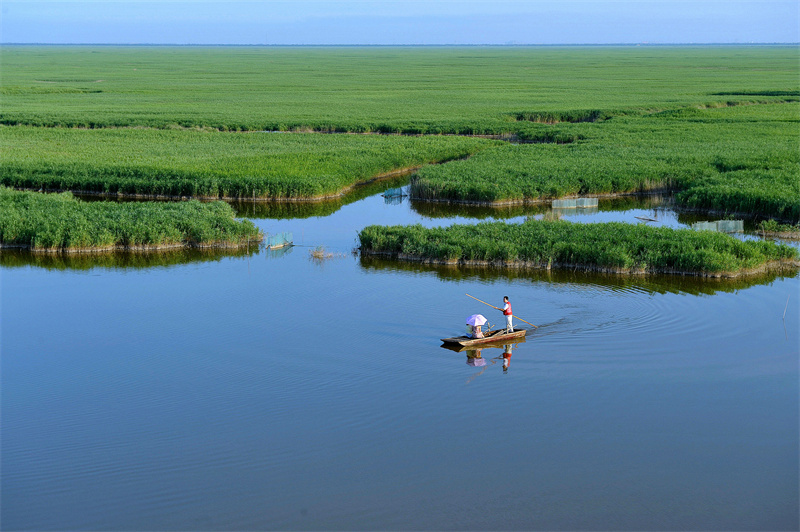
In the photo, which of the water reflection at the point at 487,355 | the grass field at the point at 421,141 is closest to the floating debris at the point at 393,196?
the grass field at the point at 421,141

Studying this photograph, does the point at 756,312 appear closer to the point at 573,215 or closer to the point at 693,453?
the point at 693,453

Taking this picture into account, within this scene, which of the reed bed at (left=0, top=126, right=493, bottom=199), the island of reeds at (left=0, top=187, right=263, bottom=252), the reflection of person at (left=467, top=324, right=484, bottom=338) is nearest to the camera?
the reflection of person at (left=467, top=324, right=484, bottom=338)

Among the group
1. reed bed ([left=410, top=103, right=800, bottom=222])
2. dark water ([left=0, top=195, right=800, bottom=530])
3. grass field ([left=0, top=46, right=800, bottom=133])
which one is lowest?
dark water ([left=0, top=195, right=800, bottom=530])

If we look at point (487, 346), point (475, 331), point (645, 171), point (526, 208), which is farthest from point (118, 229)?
point (645, 171)

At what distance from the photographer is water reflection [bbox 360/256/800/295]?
2262 centimetres

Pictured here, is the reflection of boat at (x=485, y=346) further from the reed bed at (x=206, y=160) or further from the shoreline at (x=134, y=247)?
the reed bed at (x=206, y=160)

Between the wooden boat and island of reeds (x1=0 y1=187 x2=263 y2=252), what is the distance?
12.1 metres

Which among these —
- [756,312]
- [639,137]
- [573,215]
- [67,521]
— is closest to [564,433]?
[67,521]

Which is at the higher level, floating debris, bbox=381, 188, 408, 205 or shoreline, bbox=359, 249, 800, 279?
floating debris, bbox=381, 188, 408, 205

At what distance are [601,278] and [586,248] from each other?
4.26 feet

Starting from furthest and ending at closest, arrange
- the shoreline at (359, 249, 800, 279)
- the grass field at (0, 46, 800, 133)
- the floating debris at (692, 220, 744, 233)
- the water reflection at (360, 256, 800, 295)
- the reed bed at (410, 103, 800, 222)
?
A: the grass field at (0, 46, 800, 133) < the reed bed at (410, 103, 800, 222) < the floating debris at (692, 220, 744, 233) < the shoreline at (359, 249, 800, 279) < the water reflection at (360, 256, 800, 295)

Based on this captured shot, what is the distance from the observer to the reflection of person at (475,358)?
17.4m

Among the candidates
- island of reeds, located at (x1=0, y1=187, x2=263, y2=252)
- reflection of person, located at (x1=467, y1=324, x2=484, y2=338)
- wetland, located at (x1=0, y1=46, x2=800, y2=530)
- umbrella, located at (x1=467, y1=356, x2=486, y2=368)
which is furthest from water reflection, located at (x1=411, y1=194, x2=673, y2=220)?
umbrella, located at (x1=467, y1=356, x2=486, y2=368)

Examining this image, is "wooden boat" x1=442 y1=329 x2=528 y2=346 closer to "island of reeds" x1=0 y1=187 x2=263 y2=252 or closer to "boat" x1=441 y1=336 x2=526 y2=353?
"boat" x1=441 y1=336 x2=526 y2=353
